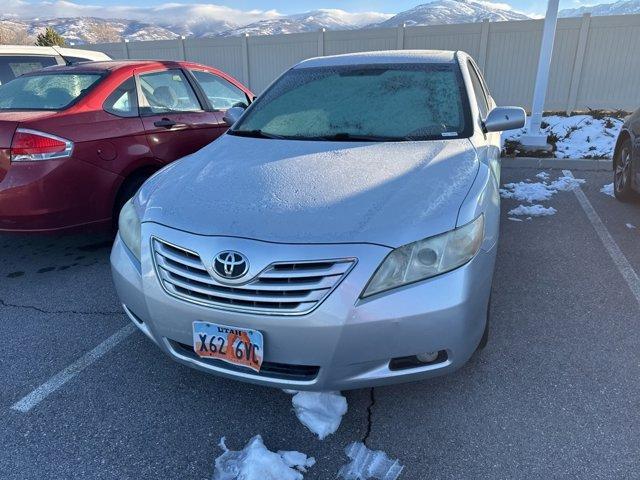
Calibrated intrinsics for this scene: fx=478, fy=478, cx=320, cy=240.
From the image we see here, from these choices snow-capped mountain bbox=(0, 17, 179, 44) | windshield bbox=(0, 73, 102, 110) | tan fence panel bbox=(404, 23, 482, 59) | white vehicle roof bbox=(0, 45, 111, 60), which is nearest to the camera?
windshield bbox=(0, 73, 102, 110)

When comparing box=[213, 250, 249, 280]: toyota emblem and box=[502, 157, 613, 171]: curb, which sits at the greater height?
box=[213, 250, 249, 280]: toyota emblem

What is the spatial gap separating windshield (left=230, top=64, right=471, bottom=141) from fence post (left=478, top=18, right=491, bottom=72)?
10863 millimetres

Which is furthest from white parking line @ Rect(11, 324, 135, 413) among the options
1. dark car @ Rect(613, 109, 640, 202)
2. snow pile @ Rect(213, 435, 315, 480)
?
dark car @ Rect(613, 109, 640, 202)

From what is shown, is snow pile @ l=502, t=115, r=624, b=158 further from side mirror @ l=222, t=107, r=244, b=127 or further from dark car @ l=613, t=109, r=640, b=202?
side mirror @ l=222, t=107, r=244, b=127

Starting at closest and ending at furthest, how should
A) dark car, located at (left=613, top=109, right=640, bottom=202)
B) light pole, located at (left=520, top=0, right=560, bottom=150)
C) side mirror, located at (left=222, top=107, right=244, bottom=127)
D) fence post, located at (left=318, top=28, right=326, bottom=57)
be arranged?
side mirror, located at (left=222, top=107, right=244, bottom=127), dark car, located at (left=613, top=109, right=640, bottom=202), light pole, located at (left=520, top=0, right=560, bottom=150), fence post, located at (left=318, top=28, right=326, bottom=57)

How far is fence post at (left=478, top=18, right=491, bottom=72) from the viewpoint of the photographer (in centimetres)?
1279

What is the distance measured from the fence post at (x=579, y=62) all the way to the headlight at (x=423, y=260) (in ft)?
37.7

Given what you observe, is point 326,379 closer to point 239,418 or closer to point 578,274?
point 239,418

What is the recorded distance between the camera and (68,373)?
2.61 m

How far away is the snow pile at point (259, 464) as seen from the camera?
1.88m

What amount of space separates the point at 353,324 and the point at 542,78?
7293mm

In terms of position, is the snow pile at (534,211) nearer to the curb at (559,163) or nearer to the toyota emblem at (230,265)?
the curb at (559,163)

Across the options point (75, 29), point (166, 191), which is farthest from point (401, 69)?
point (75, 29)

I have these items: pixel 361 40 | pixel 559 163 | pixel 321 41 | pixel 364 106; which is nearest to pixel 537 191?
pixel 559 163
